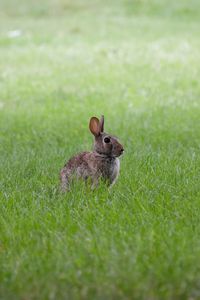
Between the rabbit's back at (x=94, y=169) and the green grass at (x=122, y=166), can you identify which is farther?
the rabbit's back at (x=94, y=169)

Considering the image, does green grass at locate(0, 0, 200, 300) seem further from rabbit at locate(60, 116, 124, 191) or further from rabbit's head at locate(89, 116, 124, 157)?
rabbit's head at locate(89, 116, 124, 157)

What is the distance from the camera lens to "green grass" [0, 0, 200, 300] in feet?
16.9

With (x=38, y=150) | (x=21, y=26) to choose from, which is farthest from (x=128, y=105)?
(x=21, y=26)

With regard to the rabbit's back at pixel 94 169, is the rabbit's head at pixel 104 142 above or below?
above

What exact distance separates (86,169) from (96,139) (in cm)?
33

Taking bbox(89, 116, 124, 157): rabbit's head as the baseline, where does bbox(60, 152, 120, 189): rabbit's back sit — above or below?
below

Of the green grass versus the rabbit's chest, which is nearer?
the green grass

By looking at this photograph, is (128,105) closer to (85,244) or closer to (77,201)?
(77,201)

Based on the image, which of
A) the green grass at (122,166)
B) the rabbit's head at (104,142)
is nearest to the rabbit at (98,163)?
the rabbit's head at (104,142)

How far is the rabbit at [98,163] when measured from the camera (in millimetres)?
7648

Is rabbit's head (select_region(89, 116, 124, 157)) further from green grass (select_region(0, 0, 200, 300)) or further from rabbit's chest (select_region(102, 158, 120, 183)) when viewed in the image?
green grass (select_region(0, 0, 200, 300))

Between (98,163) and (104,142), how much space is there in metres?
0.22

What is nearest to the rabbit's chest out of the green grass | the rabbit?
the rabbit

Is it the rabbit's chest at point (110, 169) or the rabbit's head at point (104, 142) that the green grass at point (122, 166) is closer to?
the rabbit's chest at point (110, 169)
